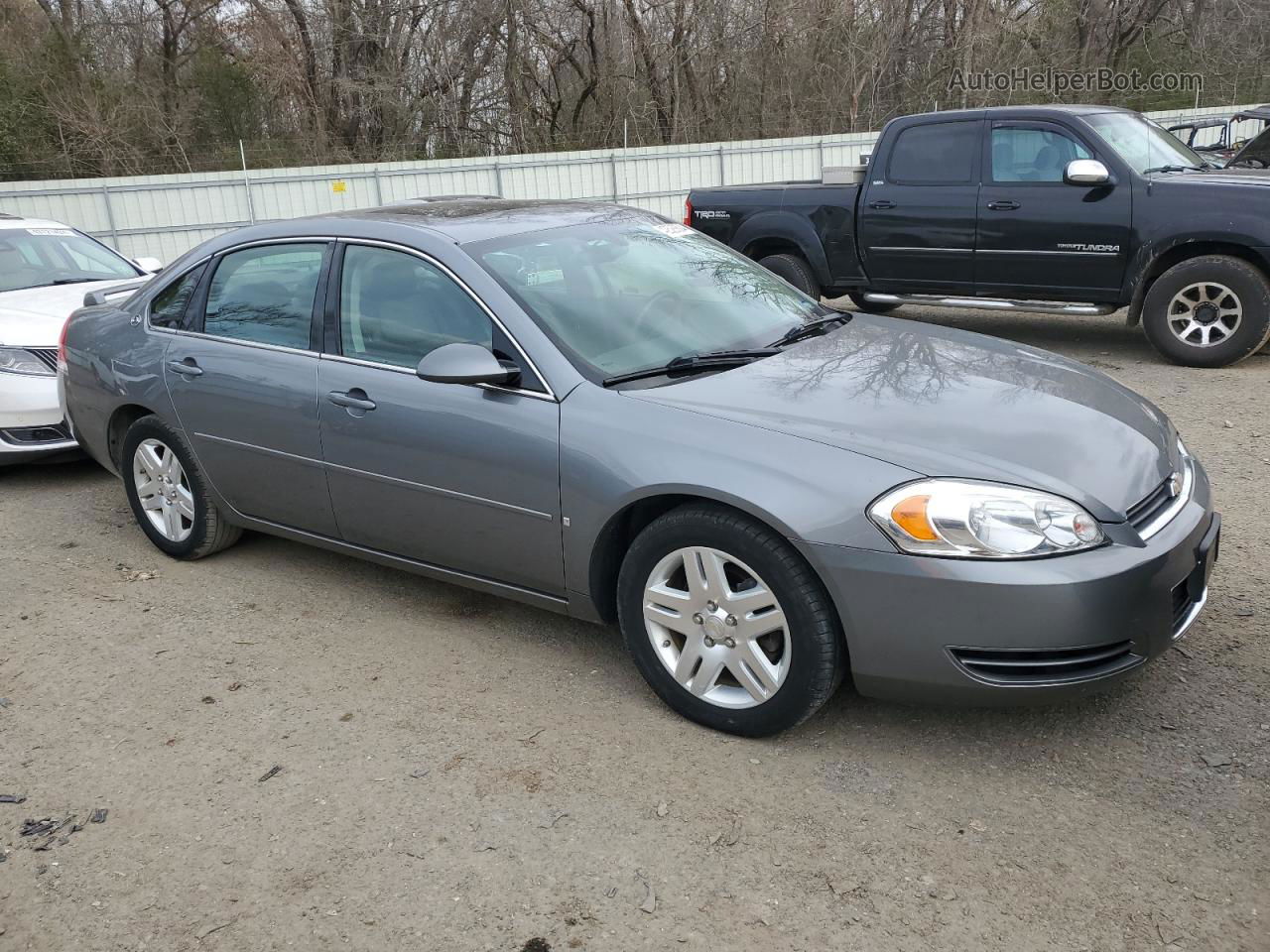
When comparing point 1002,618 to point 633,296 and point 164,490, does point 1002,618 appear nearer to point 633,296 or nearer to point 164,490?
point 633,296

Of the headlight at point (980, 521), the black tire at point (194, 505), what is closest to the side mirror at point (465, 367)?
the headlight at point (980, 521)

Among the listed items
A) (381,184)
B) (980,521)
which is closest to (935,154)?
(980,521)

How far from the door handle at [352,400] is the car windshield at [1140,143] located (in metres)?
6.33

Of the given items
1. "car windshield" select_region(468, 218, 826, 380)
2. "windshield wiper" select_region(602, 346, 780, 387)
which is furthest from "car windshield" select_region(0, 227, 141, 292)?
"windshield wiper" select_region(602, 346, 780, 387)

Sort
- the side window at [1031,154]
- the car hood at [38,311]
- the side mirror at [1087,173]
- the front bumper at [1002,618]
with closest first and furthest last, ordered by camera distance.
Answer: the front bumper at [1002,618]
the car hood at [38,311]
the side mirror at [1087,173]
the side window at [1031,154]

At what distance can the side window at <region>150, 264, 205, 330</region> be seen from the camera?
4.95 m

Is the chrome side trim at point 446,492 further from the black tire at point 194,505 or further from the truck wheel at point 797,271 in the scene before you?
the truck wheel at point 797,271

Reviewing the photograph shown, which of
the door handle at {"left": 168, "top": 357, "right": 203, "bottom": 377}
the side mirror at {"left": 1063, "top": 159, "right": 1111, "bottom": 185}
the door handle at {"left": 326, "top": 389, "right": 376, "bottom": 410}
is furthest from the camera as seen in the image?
the side mirror at {"left": 1063, "top": 159, "right": 1111, "bottom": 185}

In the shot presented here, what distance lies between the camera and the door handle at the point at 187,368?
15.5ft

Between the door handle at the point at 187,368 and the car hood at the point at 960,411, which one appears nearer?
the car hood at the point at 960,411

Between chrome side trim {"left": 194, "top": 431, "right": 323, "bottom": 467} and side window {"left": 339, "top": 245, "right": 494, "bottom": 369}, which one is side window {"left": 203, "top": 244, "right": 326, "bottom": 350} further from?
chrome side trim {"left": 194, "top": 431, "right": 323, "bottom": 467}

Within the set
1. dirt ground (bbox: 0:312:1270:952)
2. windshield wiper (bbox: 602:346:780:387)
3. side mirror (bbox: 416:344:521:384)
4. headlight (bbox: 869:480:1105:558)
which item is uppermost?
side mirror (bbox: 416:344:521:384)

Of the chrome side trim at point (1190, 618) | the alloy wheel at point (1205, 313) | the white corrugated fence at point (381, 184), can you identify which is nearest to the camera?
the chrome side trim at point (1190, 618)

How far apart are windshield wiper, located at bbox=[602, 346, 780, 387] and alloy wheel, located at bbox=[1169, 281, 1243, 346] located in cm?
520
